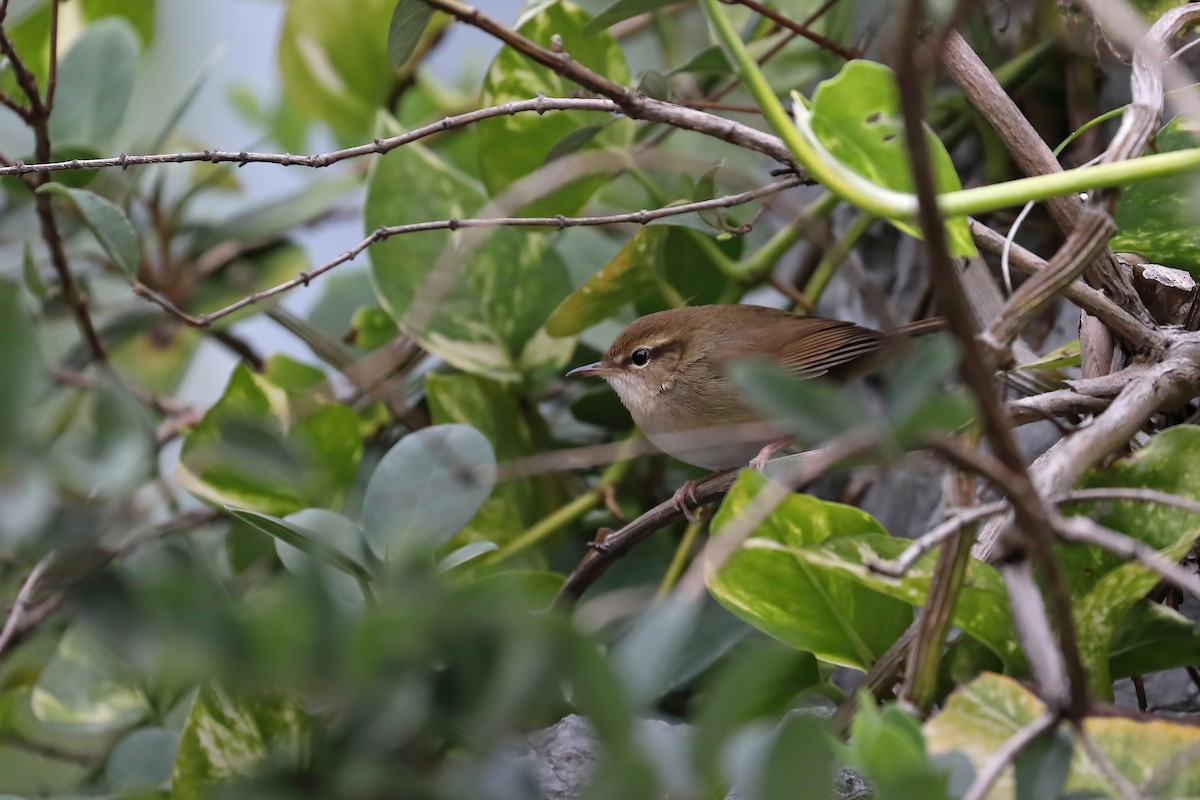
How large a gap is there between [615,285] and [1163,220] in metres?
0.75

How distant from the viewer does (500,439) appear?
181cm

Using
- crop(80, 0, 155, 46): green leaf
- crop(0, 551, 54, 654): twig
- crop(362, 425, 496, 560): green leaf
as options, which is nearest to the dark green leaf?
crop(362, 425, 496, 560): green leaf

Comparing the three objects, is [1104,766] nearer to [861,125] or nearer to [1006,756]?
[1006,756]

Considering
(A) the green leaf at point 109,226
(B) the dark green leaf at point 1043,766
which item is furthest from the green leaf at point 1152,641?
(A) the green leaf at point 109,226

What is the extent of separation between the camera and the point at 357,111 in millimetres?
2438

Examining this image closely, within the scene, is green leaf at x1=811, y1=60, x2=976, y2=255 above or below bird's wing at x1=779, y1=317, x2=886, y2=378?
above

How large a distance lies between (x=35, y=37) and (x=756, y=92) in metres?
1.69

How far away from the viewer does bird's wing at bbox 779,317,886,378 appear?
211 cm

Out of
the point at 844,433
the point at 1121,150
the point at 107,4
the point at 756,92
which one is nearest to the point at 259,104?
the point at 107,4

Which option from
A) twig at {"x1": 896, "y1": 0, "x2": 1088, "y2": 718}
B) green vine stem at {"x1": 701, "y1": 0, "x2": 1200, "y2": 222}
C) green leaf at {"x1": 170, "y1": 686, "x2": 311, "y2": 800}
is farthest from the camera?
green leaf at {"x1": 170, "y1": 686, "x2": 311, "y2": 800}

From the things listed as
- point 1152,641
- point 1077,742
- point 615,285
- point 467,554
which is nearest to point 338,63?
point 615,285

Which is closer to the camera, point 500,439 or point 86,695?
point 86,695

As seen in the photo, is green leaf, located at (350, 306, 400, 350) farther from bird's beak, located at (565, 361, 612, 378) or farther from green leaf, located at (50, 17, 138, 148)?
green leaf, located at (50, 17, 138, 148)

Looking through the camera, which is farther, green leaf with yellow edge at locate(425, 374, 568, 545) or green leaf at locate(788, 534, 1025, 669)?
green leaf with yellow edge at locate(425, 374, 568, 545)
